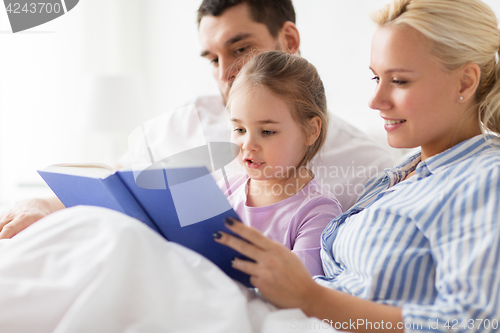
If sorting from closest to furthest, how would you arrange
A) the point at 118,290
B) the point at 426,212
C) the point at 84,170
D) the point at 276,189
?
the point at 118,290, the point at 426,212, the point at 84,170, the point at 276,189

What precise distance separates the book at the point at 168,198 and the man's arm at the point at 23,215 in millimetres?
329

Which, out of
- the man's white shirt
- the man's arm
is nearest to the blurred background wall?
the man's white shirt

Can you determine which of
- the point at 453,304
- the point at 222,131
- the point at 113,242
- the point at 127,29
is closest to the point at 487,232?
the point at 453,304

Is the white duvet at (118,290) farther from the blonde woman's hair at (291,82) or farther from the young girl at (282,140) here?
the blonde woman's hair at (291,82)

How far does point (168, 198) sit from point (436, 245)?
524 millimetres

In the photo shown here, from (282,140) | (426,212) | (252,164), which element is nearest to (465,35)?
(426,212)

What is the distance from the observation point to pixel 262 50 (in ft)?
5.63

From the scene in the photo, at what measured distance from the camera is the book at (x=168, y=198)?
782 millimetres

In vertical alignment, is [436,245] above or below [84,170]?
below

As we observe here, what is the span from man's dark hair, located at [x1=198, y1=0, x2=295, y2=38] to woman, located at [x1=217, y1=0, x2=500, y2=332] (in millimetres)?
796

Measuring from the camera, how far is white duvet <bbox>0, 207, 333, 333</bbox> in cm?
68

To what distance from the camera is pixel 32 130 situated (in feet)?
10.4

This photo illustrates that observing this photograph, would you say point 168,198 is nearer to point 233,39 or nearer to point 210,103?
point 233,39

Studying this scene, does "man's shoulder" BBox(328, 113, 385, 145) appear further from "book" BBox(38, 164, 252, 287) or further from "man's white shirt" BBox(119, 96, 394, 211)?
"book" BBox(38, 164, 252, 287)
